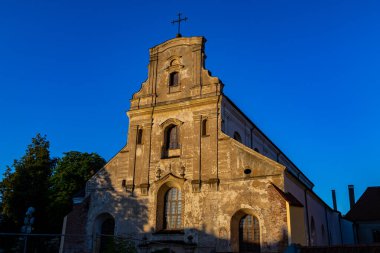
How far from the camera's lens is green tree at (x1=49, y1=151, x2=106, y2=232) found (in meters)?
31.5

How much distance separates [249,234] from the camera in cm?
1939

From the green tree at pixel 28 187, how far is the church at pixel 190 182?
1020cm

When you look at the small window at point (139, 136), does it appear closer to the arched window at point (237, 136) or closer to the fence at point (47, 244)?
the arched window at point (237, 136)

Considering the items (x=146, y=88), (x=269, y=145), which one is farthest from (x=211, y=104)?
(x=269, y=145)

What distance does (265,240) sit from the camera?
18.3 meters

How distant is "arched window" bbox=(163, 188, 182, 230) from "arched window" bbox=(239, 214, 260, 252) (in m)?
3.57

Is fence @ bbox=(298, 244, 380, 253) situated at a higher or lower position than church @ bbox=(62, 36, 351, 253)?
lower

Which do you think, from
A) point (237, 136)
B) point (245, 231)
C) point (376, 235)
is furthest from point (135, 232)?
point (376, 235)

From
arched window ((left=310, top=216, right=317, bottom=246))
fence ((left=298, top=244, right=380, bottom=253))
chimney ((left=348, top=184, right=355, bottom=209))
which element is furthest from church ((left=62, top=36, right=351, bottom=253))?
chimney ((left=348, top=184, right=355, bottom=209))

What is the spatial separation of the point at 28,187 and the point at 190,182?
57.2ft

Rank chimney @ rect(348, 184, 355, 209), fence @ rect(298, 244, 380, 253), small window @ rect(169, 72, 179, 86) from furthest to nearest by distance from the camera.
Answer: chimney @ rect(348, 184, 355, 209), small window @ rect(169, 72, 179, 86), fence @ rect(298, 244, 380, 253)

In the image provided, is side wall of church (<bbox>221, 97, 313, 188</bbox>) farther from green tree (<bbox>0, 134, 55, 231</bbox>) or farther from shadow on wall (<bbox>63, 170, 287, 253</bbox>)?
green tree (<bbox>0, 134, 55, 231</bbox>)

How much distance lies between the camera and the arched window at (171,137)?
75.7 ft

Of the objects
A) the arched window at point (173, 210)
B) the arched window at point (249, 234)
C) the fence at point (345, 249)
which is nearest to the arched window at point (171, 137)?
the arched window at point (173, 210)
